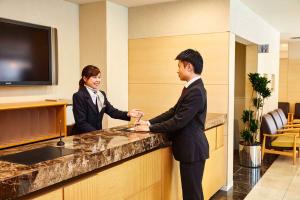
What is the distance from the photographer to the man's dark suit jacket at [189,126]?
233 centimetres

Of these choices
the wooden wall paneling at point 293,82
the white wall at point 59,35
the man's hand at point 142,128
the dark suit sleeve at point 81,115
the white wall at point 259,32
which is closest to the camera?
the man's hand at point 142,128

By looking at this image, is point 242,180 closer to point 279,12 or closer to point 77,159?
point 279,12

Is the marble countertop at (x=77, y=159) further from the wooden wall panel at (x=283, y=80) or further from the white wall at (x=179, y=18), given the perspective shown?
the wooden wall panel at (x=283, y=80)

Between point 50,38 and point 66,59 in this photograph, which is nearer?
point 50,38

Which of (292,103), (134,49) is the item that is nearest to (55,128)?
(134,49)

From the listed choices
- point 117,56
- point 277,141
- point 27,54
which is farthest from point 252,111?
point 27,54

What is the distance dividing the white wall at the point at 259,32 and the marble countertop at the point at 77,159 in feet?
7.91

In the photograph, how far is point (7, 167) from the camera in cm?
152

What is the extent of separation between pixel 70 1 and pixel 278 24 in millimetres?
4241

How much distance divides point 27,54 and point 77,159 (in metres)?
2.40

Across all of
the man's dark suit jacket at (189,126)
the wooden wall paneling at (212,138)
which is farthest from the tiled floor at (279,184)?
the man's dark suit jacket at (189,126)

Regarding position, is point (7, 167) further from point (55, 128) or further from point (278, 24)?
point (278, 24)

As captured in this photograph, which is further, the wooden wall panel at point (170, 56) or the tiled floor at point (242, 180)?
the wooden wall panel at point (170, 56)

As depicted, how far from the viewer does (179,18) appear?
4359mm
